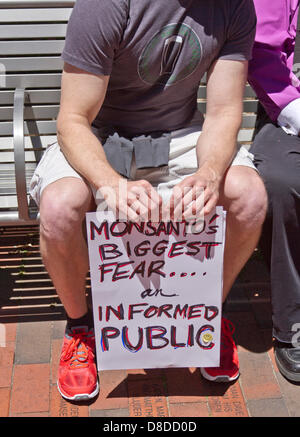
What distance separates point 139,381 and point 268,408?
0.56 meters

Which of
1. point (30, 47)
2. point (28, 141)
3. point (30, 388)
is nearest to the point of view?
point (30, 388)

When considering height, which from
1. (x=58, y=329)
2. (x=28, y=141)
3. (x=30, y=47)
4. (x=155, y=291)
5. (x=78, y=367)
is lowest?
(x=58, y=329)

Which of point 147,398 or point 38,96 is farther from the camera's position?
point 38,96

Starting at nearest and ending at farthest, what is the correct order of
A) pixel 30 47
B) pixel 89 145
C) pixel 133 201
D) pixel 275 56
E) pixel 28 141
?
pixel 133 201
pixel 89 145
pixel 275 56
pixel 30 47
pixel 28 141

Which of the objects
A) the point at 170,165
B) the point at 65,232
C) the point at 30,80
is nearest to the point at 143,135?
the point at 170,165

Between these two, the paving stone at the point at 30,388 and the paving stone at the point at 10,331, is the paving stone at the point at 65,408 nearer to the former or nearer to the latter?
the paving stone at the point at 30,388

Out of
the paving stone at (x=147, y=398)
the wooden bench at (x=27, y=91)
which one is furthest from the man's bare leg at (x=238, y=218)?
the wooden bench at (x=27, y=91)

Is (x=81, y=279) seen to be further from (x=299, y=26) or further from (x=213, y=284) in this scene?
(x=299, y=26)

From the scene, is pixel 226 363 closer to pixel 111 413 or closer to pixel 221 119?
pixel 111 413

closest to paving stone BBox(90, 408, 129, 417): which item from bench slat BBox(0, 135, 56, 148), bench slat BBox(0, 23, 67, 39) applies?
bench slat BBox(0, 135, 56, 148)

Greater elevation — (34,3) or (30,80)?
(34,3)

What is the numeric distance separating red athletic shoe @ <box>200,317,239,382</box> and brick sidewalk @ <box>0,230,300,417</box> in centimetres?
4

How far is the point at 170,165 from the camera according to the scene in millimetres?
2514

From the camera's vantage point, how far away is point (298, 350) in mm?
2564
